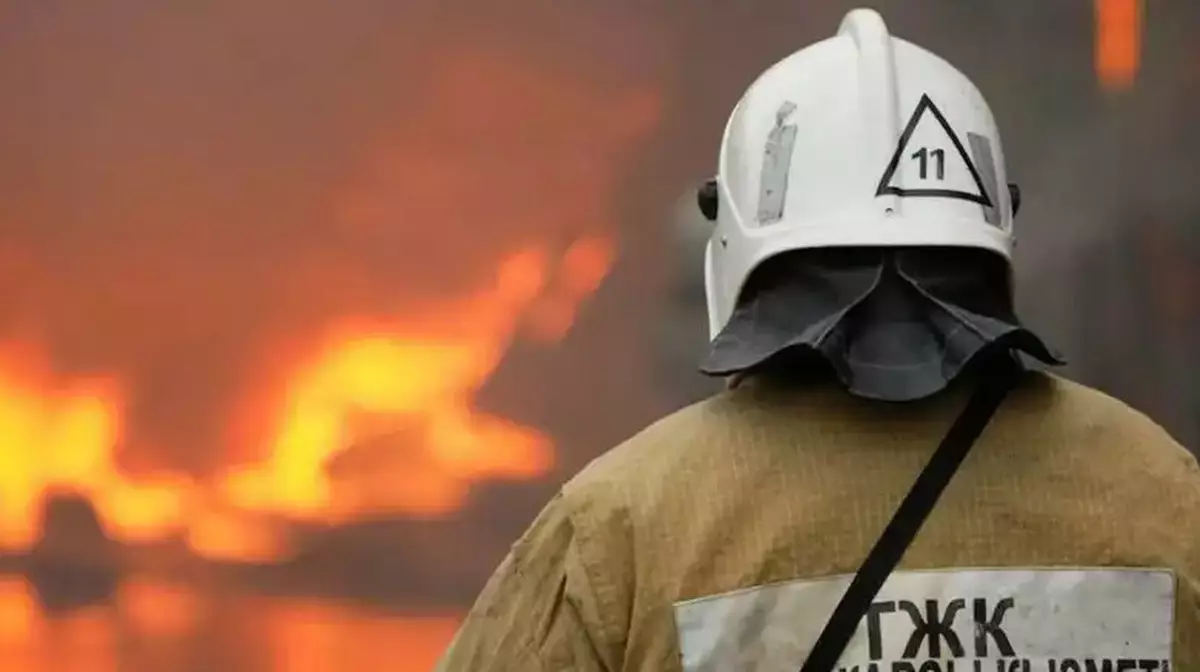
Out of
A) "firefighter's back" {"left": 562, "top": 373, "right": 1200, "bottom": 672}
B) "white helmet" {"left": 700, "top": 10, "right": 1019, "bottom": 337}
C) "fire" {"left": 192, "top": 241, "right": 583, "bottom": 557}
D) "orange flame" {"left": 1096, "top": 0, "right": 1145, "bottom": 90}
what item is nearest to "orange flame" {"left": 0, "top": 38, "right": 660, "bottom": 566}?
"fire" {"left": 192, "top": 241, "right": 583, "bottom": 557}

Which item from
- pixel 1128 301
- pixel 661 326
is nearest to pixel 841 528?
pixel 661 326

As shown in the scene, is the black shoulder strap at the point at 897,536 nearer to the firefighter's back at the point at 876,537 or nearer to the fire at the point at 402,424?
the firefighter's back at the point at 876,537

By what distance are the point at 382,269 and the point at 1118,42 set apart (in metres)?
1.05

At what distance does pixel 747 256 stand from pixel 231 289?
3.54 feet

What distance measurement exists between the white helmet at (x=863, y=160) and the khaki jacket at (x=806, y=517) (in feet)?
0.38

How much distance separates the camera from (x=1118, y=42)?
195 cm

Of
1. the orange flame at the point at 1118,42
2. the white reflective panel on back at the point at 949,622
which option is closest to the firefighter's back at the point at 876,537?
the white reflective panel on back at the point at 949,622

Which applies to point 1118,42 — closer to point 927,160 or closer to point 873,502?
point 927,160

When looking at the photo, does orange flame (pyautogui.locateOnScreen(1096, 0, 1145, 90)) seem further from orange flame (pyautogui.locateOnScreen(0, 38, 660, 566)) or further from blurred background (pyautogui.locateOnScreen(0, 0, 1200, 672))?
orange flame (pyautogui.locateOnScreen(0, 38, 660, 566))

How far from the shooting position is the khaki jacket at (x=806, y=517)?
924 mm

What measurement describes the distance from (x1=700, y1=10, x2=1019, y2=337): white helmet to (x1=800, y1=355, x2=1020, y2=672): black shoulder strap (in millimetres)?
131

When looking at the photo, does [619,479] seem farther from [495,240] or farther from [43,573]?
[43,573]

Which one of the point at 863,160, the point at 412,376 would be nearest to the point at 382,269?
the point at 412,376

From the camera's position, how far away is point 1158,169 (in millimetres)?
1929
